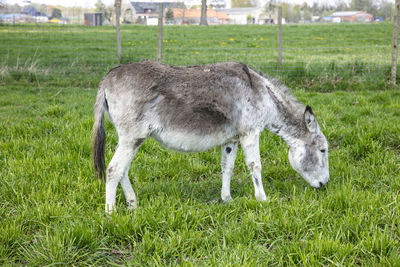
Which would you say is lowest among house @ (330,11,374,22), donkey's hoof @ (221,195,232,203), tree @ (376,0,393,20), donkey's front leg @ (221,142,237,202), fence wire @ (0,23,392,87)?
donkey's hoof @ (221,195,232,203)

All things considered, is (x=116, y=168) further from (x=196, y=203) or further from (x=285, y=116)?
(x=285, y=116)

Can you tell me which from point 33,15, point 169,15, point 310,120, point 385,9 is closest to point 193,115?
point 310,120

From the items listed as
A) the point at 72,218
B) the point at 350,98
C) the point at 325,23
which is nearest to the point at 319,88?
the point at 350,98

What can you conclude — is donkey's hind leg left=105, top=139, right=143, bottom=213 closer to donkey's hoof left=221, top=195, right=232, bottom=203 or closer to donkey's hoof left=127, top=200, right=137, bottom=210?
donkey's hoof left=127, top=200, right=137, bottom=210

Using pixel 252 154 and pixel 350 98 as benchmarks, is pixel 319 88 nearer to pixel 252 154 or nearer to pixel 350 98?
pixel 350 98

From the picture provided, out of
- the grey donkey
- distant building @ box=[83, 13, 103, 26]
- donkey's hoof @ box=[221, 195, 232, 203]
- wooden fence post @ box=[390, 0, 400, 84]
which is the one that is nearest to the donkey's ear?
the grey donkey

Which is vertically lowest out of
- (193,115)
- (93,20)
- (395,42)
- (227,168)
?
(227,168)

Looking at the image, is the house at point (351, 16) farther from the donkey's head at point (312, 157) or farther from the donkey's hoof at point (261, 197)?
the donkey's hoof at point (261, 197)

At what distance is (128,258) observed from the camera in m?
3.24

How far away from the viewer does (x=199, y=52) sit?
15625 millimetres

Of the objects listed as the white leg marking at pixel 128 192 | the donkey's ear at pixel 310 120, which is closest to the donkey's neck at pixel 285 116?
the donkey's ear at pixel 310 120

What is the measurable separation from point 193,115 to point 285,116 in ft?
4.16

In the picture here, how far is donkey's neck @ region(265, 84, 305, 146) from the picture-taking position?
4555 millimetres

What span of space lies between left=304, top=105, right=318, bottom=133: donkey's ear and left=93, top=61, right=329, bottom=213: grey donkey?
0.04ft
